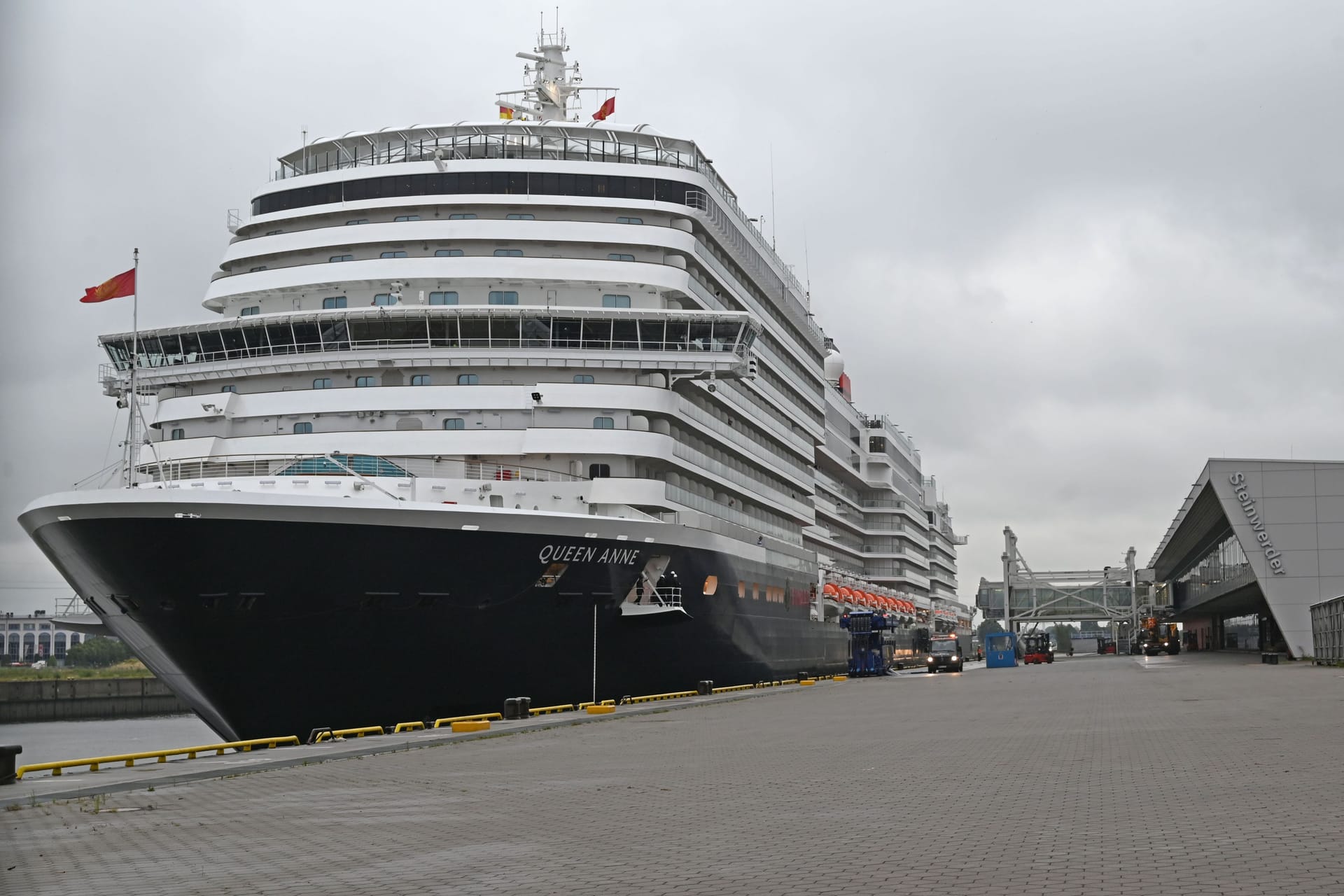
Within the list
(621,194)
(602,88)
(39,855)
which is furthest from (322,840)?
(602,88)

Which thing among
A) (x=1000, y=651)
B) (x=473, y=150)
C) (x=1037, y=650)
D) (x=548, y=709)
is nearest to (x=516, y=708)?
(x=548, y=709)

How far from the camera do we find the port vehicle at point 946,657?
7012 cm

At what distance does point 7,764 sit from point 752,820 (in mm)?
9967

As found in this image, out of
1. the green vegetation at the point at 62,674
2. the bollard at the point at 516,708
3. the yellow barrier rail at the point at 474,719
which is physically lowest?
the green vegetation at the point at 62,674

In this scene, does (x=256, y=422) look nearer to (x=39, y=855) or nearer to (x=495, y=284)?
(x=495, y=284)

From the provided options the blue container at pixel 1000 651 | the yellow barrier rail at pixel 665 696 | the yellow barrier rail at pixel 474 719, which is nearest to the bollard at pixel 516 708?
the yellow barrier rail at pixel 474 719

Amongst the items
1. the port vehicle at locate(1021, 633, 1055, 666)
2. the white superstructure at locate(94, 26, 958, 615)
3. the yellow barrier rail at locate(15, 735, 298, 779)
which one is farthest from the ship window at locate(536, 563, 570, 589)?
the port vehicle at locate(1021, 633, 1055, 666)

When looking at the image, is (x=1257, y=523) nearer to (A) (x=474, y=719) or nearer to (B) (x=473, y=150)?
(B) (x=473, y=150)

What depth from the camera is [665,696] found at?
3356 cm

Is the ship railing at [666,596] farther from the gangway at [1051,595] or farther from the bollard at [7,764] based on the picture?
the gangway at [1051,595]

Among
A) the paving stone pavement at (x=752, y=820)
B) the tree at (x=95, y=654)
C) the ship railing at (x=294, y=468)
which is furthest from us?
the tree at (x=95, y=654)

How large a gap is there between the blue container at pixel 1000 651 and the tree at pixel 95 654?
67667 millimetres

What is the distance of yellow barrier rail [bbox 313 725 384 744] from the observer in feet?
76.7

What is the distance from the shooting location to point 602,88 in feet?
161
